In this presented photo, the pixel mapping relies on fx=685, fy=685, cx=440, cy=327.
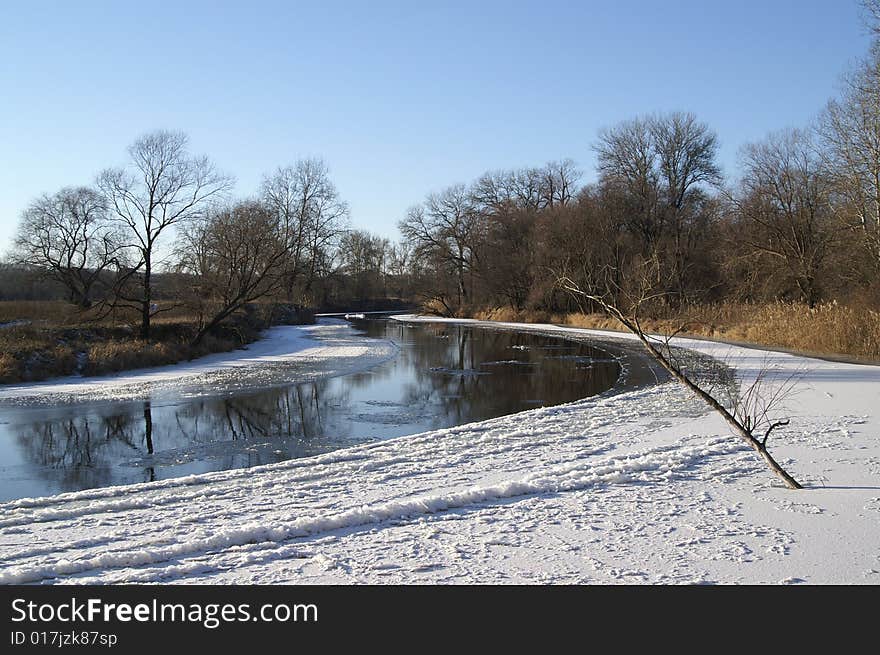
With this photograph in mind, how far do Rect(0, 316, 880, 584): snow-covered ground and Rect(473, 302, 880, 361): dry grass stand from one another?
19.9 feet

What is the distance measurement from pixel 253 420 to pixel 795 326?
1915cm

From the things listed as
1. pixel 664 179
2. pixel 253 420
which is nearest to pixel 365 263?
pixel 664 179

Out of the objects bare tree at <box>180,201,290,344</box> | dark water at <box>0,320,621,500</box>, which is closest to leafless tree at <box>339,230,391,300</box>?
bare tree at <box>180,201,290,344</box>

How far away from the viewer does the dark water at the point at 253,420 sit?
30.9ft

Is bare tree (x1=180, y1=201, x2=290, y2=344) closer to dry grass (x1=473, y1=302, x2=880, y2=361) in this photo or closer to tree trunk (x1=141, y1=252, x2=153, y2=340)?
tree trunk (x1=141, y1=252, x2=153, y2=340)

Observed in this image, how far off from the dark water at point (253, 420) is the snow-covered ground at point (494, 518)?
4.84ft

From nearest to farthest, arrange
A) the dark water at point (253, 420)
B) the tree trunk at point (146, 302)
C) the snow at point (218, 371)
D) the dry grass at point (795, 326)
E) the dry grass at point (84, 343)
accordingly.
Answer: the dark water at point (253, 420) < the snow at point (218, 371) < the dry grass at point (84, 343) < the dry grass at point (795, 326) < the tree trunk at point (146, 302)

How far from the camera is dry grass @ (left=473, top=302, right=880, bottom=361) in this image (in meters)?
20.5

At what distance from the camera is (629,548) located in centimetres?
512

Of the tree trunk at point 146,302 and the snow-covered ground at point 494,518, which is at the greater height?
the tree trunk at point 146,302

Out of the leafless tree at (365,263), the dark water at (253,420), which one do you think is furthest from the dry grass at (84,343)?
the leafless tree at (365,263)

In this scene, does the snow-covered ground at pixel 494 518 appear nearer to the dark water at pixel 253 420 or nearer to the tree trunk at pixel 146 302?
the dark water at pixel 253 420

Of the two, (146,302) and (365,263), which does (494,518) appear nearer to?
(146,302)
